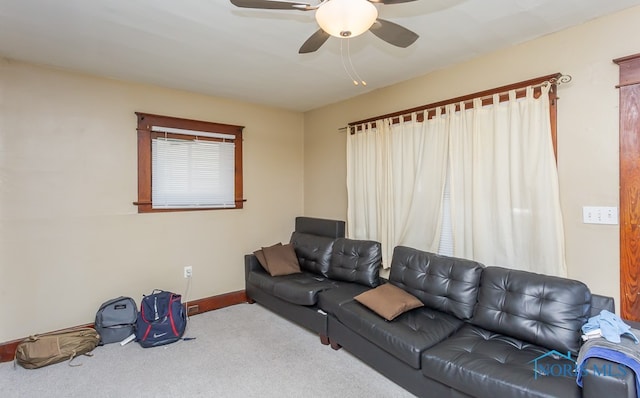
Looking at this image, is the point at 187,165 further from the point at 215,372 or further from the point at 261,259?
the point at 215,372

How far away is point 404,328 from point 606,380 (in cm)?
110

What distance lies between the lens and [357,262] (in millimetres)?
3414

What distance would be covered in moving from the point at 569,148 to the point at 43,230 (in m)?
4.49

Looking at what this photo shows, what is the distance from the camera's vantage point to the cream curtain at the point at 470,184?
7.99ft

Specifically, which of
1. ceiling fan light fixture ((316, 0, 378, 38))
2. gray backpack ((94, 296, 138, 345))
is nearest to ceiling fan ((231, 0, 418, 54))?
ceiling fan light fixture ((316, 0, 378, 38))

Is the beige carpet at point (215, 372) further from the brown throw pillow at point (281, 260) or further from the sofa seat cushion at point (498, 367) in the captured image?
the brown throw pillow at point (281, 260)

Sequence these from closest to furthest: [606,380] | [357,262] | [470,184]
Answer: [606,380] → [470,184] → [357,262]

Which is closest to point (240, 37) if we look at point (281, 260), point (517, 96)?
point (517, 96)

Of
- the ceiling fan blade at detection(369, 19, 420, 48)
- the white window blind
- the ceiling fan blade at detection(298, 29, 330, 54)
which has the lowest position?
the white window blind

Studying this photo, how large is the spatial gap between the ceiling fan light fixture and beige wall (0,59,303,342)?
276cm

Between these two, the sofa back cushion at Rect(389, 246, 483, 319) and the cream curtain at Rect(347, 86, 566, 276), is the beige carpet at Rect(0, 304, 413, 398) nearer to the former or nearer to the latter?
the sofa back cushion at Rect(389, 246, 483, 319)

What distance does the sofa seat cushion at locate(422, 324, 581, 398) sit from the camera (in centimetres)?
162

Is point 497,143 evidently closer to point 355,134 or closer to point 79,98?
point 355,134

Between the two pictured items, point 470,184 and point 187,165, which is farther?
point 187,165
